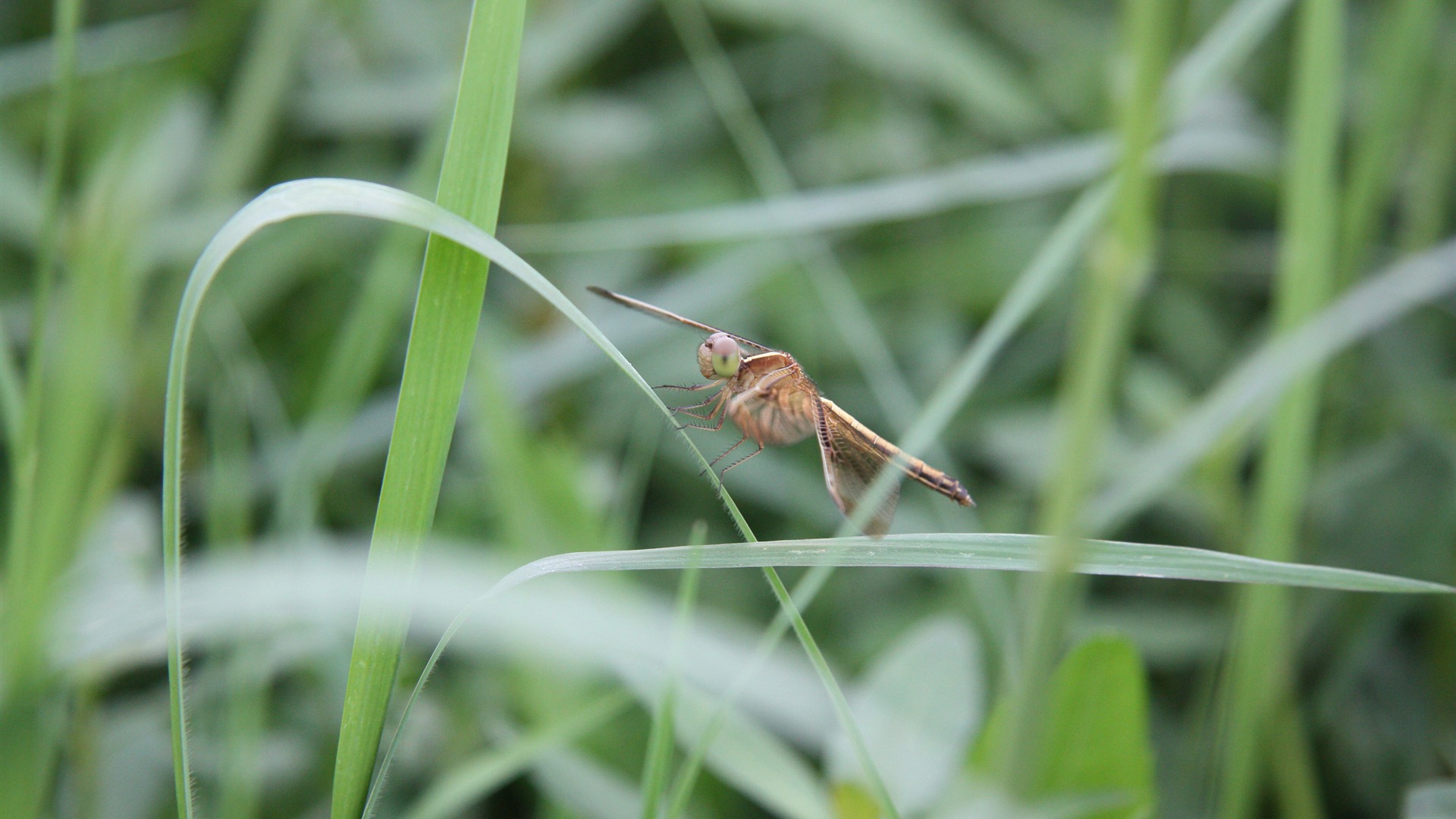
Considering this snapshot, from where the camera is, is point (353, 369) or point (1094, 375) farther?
point (353, 369)

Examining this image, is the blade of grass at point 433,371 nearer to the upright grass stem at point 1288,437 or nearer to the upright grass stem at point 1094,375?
the upright grass stem at point 1094,375

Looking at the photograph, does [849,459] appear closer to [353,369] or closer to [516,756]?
[516,756]

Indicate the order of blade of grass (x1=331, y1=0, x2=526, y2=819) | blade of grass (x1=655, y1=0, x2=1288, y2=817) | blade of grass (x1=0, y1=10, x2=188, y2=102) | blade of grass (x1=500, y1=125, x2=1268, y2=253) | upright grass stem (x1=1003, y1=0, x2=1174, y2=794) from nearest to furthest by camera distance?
upright grass stem (x1=1003, y1=0, x2=1174, y2=794) < blade of grass (x1=331, y1=0, x2=526, y2=819) < blade of grass (x1=655, y1=0, x2=1288, y2=817) < blade of grass (x1=500, y1=125, x2=1268, y2=253) < blade of grass (x1=0, y1=10, x2=188, y2=102)

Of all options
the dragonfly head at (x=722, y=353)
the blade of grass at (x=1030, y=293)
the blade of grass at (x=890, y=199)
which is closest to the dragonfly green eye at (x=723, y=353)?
the dragonfly head at (x=722, y=353)

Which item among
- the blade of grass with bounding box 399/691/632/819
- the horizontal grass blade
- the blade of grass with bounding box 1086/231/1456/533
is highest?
the blade of grass with bounding box 1086/231/1456/533

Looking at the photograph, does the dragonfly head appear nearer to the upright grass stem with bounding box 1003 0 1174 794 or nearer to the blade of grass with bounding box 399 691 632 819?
the blade of grass with bounding box 399 691 632 819

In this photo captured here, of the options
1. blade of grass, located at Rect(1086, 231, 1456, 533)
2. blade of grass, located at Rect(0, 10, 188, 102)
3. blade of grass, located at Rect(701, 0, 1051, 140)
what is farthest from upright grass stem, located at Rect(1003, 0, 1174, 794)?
blade of grass, located at Rect(0, 10, 188, 102)

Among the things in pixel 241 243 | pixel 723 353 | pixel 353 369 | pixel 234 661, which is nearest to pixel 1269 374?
pixel 723 353
